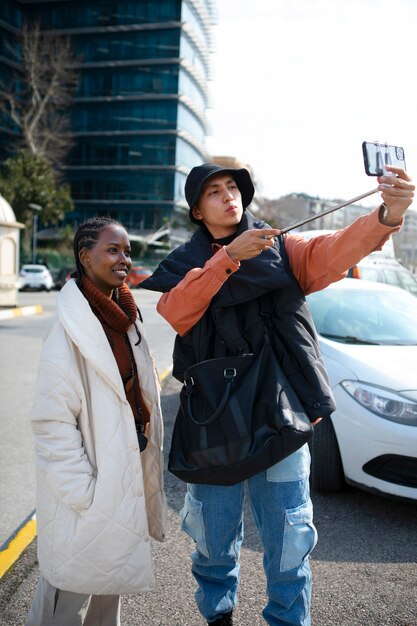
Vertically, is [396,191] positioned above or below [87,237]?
above

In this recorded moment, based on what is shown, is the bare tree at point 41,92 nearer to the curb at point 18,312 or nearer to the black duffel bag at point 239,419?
the curb at point 18,312

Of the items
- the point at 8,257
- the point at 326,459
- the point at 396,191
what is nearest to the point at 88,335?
the point at 396,191

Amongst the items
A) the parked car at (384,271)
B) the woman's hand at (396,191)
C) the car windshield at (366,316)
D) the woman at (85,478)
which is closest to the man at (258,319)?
the woman's hand at (396,191)

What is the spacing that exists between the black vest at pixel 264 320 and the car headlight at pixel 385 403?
1532 mm

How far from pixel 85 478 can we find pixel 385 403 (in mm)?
2191

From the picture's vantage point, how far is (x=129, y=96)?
61719 millimetres

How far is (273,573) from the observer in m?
2.18

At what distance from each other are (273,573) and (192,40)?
219 feet

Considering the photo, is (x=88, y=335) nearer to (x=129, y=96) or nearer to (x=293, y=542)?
(x=293, y=542)

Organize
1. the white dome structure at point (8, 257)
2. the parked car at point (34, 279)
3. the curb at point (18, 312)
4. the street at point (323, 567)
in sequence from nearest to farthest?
the street at point (323, 567) → the curb at point (18, 312) → the white dome structure at point (8, 257) → the parked car at point (34, 279)

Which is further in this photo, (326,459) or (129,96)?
(129,96)

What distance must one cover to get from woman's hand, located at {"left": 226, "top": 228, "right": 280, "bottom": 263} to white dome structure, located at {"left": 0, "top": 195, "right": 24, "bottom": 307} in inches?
685

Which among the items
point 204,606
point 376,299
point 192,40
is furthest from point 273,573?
point 192,40

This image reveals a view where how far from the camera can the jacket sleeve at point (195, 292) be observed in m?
2.09
